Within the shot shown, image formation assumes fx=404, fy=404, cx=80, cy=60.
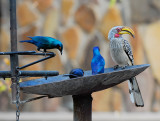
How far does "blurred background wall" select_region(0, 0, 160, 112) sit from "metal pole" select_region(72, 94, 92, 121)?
6.55 ft

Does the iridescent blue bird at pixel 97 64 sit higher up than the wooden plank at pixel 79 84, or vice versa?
the iridescent blue bird at pixel 97 64

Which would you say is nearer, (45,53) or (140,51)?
(45,53)

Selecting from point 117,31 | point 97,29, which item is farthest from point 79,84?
point 97,29

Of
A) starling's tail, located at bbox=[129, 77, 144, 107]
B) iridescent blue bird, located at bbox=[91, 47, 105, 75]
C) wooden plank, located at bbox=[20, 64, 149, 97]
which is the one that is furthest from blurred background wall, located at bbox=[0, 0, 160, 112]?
wooden plank, located at bbox=[20, 64, 149, 97]

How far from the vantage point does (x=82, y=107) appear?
245cm

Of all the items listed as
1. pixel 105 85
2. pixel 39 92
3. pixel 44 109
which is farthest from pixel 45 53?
pixel 44 109

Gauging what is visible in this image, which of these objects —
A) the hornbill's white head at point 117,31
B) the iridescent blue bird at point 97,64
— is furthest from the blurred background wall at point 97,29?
the iridescent blue bird at point 97,64

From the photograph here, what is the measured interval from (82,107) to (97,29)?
7.14 ft

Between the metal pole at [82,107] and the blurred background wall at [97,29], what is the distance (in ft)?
6.55

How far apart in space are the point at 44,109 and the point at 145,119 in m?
1.10

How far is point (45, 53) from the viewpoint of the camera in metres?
2.19

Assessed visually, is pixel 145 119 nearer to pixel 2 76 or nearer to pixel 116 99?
pixel 116 99

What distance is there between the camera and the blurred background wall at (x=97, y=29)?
4.48 metres

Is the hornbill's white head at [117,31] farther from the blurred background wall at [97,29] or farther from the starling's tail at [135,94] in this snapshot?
the blurred background wall at [97,29]
